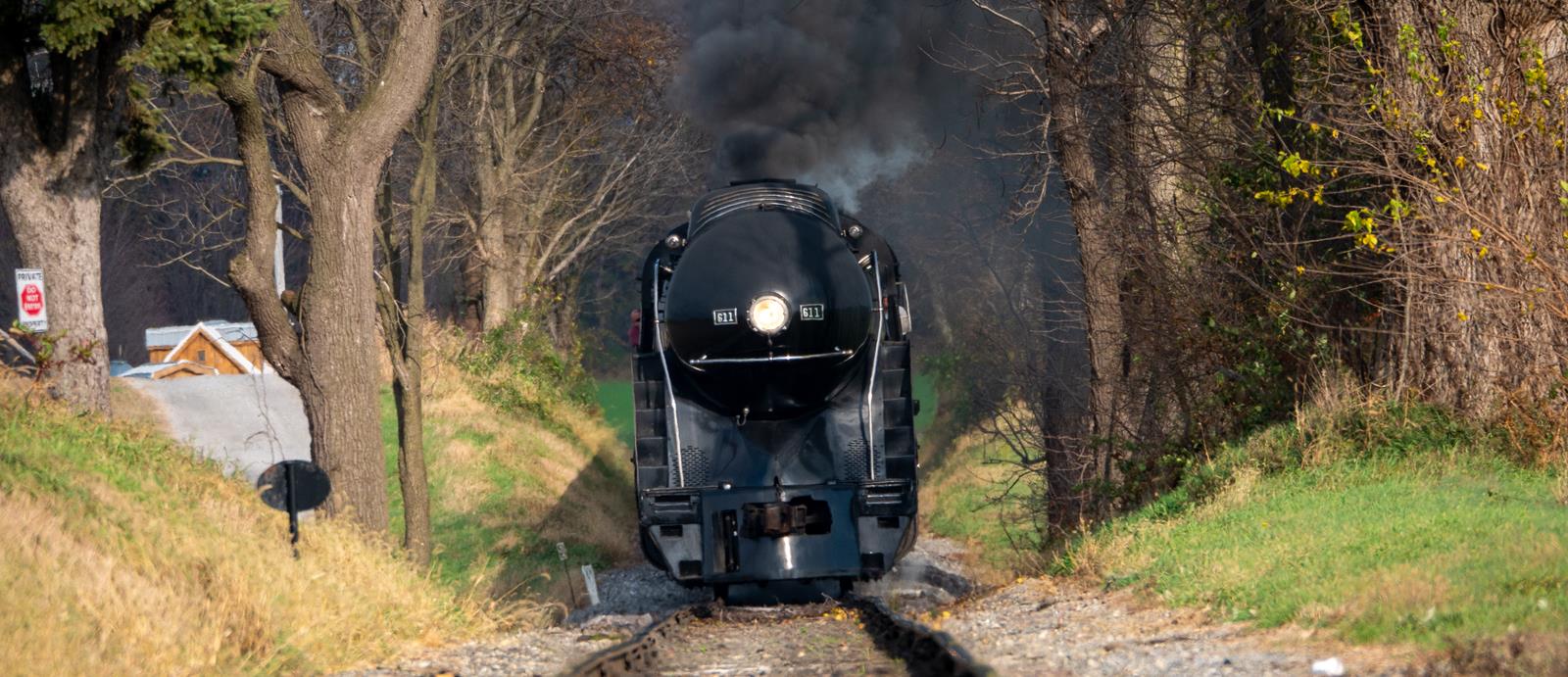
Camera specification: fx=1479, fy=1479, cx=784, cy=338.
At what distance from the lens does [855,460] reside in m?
12.7

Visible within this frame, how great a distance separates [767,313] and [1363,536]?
4.99 m

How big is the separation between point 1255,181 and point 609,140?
22.0 metres

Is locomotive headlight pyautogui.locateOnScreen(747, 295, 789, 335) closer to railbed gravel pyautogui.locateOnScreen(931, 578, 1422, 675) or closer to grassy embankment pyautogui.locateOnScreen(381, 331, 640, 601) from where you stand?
railbed gravel pyautogui.locateOnScreen(931, 578, 1422, 675)

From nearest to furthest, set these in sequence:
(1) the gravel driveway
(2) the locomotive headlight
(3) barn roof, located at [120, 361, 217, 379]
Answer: (2) the locomotive headlight
(1) the gravel driveway
(3) barn roof, located at [120, 361, 217, 379]

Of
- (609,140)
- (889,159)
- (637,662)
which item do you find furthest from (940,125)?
(609,140)

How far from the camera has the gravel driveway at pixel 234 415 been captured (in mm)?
25594

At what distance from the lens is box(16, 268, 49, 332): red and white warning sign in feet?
41.4

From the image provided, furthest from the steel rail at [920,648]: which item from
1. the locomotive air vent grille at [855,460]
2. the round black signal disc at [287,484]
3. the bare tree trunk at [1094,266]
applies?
the bare tree trunk at [1094,266]

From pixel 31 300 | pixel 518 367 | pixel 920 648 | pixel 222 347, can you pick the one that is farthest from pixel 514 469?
pixel 920 648

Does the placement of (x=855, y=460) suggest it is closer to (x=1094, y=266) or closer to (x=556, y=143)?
(x=1094, y=266)

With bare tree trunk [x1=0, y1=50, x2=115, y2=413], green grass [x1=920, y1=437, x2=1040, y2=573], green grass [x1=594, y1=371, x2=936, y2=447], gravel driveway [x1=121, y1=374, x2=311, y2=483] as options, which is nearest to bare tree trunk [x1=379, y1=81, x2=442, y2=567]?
bare tree trunk [x1=0, y1=50, x2=115, y2=413]

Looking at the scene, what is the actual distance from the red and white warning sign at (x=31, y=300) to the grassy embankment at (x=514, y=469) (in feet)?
16.9

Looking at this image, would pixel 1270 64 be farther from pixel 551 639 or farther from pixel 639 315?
pixel 551 639

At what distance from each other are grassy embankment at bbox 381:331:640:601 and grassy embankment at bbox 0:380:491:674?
16.6 feet
